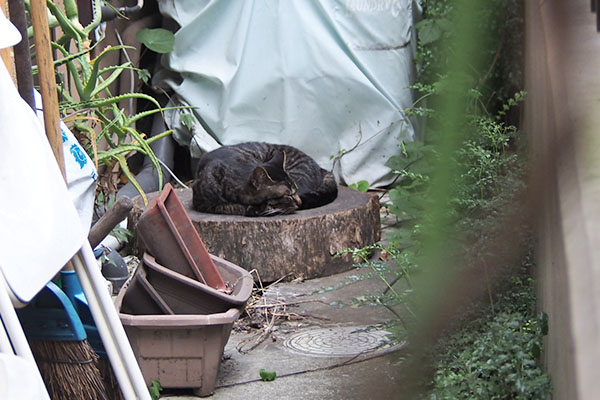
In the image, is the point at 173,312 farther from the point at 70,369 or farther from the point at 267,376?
the point at 70,369

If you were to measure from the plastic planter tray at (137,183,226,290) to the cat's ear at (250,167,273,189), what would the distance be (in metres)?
1.36

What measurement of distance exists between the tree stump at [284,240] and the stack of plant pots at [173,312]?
3.63 ft

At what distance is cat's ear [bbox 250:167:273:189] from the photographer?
434cm

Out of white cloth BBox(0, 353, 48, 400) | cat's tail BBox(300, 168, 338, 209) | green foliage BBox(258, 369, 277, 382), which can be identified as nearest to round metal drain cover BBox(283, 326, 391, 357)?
green foliage BBox(258, 369, 277, 382)

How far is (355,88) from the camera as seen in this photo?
5539mm

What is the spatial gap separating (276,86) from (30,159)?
3750 mm

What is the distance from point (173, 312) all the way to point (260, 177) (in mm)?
1658

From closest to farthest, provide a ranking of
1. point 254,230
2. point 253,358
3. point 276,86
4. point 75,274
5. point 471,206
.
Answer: point 471,206 → point 75,274 → point 253,358 → point 254,230 → point 276,86

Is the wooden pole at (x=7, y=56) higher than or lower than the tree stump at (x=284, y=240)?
higher

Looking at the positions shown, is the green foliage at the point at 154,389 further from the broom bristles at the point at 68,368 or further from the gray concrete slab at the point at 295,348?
the broom bristles at the point at 68,368

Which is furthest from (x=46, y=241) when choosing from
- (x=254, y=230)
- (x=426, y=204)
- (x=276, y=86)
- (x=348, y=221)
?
(x=276, y=86)

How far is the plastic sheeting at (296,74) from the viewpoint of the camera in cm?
551

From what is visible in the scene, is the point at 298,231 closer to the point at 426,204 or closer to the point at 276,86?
the point at 276,86

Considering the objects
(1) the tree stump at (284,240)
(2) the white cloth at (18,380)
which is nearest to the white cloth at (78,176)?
(2) the white cloth at (18,380)
